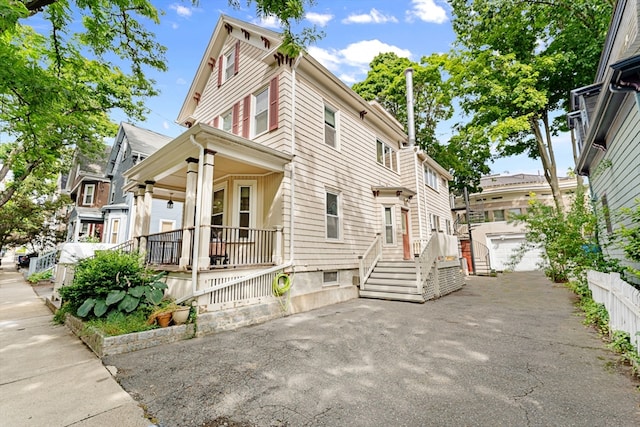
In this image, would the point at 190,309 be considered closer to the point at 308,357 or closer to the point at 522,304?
the point at 308,357

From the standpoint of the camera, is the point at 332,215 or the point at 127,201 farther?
the point at 127,201

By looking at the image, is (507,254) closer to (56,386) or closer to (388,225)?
(388,225)

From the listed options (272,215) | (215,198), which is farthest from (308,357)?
(215,198)

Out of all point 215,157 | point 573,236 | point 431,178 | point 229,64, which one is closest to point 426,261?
point 573,236

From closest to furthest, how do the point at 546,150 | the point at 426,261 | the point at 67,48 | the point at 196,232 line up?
the point at 196,232
the point at 67,48
the point at 426,261
the point at 546,150

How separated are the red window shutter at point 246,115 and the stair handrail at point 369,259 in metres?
5.48

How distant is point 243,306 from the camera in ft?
20.0

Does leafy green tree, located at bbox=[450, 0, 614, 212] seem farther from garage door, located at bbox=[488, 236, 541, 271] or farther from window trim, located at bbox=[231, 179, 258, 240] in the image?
window trim, located at bbox=[231, 179, 258, 240]

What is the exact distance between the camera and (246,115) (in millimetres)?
8945

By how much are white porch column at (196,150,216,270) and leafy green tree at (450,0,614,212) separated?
14.2 meters

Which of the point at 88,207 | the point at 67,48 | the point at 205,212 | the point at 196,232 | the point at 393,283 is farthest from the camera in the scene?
the point at 88,207

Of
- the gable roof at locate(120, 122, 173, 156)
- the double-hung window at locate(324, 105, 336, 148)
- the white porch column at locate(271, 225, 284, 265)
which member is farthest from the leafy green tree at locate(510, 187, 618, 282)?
the gable roof at locate(120, 122, 173, 156)

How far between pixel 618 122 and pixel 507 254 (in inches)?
656

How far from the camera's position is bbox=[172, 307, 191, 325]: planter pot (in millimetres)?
5047
